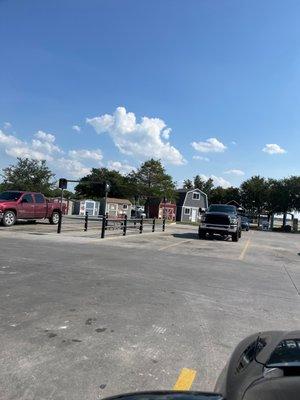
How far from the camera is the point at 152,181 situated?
6900 cm

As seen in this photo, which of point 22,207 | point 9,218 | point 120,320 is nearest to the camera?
point 120,320

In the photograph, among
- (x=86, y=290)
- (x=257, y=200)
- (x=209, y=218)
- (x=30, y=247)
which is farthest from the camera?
(x=257, y=200)

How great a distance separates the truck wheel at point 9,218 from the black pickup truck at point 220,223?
10.7 metres

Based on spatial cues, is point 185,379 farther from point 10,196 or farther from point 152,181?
point 152,181

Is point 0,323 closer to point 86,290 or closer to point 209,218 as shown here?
point 86,290

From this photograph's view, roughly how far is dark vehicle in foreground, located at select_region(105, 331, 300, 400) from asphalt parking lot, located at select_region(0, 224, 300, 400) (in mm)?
1685

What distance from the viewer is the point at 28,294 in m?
7.53

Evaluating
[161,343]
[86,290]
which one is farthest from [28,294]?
[161,343]

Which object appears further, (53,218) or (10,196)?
(53,218)

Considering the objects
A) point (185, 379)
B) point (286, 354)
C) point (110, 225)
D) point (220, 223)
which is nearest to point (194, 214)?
point (220, 223)

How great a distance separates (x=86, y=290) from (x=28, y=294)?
3.65 feet

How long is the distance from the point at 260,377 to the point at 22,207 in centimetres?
2460

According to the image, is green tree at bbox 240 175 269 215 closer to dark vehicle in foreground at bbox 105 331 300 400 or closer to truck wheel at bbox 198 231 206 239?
truck wheel at bbox 198 231 206 239

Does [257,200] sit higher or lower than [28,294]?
higher
